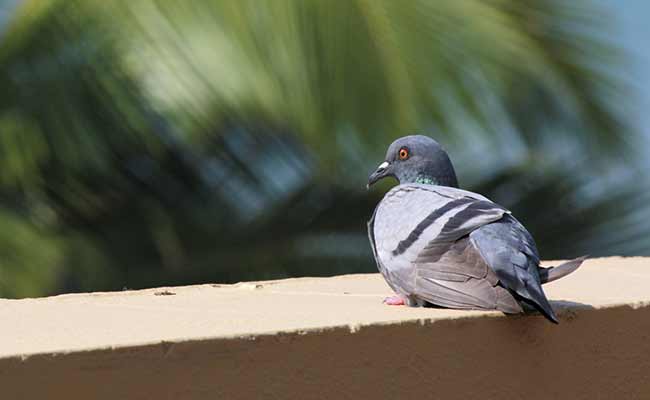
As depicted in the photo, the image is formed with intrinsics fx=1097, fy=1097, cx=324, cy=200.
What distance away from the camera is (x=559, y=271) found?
1841mm

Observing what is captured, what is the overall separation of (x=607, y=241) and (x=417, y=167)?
3.08 metres

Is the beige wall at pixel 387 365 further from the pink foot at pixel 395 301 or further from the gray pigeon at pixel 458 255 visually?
the pink foot at pixel 395 301

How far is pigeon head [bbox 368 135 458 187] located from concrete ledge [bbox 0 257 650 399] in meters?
0.26

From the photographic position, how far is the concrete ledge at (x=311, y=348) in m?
1.50

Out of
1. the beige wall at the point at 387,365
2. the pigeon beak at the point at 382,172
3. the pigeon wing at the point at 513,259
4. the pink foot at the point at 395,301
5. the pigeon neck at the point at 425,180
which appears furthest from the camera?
the pigeon beak at the point at 382,172

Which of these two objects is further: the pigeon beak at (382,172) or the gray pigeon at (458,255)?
the pigeon beak at (382,172)

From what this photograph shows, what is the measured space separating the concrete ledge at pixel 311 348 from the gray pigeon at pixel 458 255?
50mm

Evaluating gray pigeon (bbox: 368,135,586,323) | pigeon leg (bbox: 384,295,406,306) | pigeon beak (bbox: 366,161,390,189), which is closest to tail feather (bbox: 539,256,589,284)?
gray pigeon (bbox: 368,135,586,323)

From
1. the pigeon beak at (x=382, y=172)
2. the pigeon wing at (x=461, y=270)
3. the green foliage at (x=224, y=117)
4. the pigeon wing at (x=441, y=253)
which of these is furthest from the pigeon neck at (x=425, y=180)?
the green foliage at (x=224, y=117)

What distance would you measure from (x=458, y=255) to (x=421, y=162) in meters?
0.46

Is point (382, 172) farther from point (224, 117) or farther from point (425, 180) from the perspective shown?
point (224, 117)

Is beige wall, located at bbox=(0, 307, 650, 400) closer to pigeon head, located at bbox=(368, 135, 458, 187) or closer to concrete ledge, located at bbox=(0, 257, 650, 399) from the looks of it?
concrete ledge, located at bbox=(0, 257, 650, 399)

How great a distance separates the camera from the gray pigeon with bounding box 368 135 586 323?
1.78m

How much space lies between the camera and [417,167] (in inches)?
89.7
